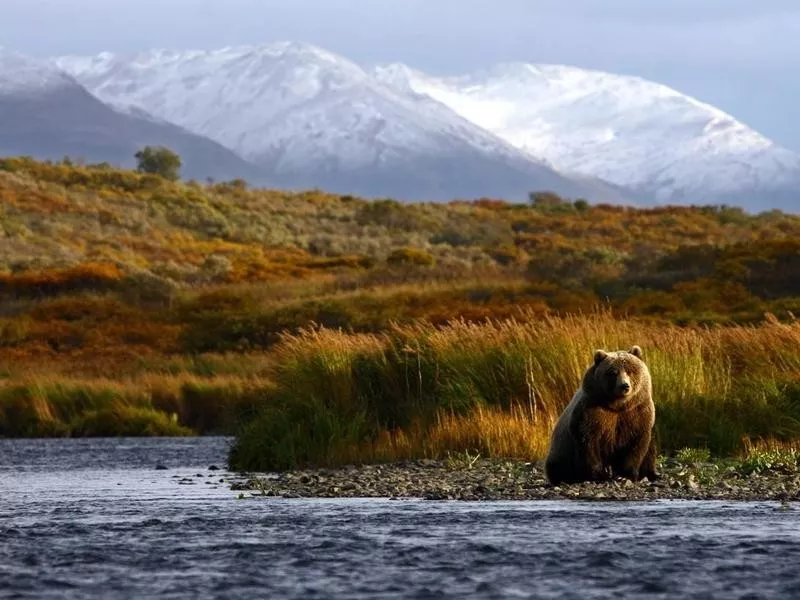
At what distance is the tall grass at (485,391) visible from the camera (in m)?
22.3

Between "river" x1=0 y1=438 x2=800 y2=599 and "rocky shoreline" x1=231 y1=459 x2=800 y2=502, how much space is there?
57 centimetres

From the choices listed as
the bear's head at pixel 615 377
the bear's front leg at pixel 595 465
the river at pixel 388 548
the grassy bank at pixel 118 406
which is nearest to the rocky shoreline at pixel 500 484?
the bear's front leg at pixel 595 465

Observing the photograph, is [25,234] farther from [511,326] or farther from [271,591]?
[271,591]

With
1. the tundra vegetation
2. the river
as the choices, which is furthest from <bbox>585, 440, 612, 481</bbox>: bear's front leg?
the tundra vegetation

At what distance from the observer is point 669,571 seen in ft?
41.2

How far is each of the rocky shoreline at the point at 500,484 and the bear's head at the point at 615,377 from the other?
3.17ft

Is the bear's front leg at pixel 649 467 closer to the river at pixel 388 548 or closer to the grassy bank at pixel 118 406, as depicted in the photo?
the river at pixel 388 548

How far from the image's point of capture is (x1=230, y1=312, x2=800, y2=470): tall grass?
22.3 m

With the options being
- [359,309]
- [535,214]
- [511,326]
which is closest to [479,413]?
[511,326]

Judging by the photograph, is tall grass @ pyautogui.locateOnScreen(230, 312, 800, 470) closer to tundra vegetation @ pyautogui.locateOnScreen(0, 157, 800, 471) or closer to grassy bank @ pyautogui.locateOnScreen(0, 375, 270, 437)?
tundra vegetation @ pyautogui.locateOnScreen(0, 157, 800, 471)

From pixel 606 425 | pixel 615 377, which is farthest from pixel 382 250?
pixel 615 377

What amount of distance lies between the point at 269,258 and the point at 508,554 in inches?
2397

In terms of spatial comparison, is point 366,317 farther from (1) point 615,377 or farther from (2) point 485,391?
(1) point 615,377

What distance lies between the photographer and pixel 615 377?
16.9 meters
